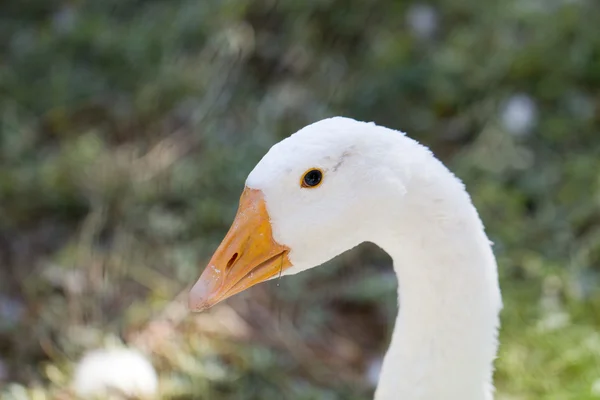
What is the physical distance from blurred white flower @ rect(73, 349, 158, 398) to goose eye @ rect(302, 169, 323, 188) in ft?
5.20

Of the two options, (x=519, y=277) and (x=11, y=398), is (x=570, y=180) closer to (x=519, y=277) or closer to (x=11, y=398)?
(x=519, y=277)

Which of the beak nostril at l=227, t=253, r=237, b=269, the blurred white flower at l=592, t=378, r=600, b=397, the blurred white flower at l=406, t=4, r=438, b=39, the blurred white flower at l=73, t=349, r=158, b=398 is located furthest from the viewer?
the blurred white flower at l=406, t=4, r=438, b=39

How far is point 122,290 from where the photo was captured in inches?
154

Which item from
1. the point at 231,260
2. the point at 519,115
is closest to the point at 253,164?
the point at 519,115

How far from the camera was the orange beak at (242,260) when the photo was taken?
204cm

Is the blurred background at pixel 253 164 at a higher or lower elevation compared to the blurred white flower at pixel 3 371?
higher

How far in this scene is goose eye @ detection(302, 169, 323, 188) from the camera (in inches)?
76.5

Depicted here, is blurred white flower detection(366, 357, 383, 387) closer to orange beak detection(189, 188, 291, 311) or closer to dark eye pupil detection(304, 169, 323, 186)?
orange beak detection(189, 188, 291, 311)

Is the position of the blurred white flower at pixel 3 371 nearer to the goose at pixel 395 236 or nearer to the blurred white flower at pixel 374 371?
the blurred white flower at pixel 374 371

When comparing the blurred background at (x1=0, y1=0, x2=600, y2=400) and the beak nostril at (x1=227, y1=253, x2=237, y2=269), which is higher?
the blurred background at (x1=0, y1=0, x2=600, y2=400)

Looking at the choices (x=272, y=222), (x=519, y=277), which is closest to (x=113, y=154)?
(x=519, y=277)

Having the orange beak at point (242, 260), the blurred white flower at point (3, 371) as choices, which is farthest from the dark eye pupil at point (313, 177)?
the blurred white flower at point (3, 371)

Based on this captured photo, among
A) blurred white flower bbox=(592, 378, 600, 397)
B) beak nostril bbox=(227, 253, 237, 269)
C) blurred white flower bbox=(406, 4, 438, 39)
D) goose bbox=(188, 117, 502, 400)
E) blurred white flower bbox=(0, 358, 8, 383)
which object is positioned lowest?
beak nostril bbox=(227, 253, 237, 269)

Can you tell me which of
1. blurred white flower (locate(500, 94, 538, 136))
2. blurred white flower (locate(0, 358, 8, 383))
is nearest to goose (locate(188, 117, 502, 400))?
blurred white flower (locate(0, 358, 8, 383))
